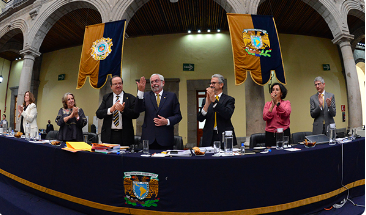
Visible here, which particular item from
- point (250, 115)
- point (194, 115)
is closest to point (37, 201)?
point (250, 115)

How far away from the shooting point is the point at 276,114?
2613mm

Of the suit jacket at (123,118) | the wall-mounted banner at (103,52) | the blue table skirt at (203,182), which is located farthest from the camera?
the wall-mounted banner at (103,52)

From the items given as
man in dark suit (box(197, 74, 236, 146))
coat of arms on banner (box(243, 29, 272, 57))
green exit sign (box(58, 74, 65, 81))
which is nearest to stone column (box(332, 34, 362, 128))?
coat of arms on banner (box(243, 29, 272, 57))

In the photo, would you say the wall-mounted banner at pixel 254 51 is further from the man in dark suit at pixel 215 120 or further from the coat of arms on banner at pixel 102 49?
the coat of arms on banner at pixel 102 49

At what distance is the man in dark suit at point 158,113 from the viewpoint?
90.9 inches

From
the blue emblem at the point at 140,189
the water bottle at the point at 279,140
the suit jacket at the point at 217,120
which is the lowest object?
the blue emblem at the point at 140,189

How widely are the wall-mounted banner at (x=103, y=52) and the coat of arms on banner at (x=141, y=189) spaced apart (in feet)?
12.1

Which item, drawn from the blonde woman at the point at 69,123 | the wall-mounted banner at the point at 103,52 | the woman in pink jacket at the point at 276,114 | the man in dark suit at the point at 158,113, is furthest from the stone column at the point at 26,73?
the woman in pink jacket at the point at 276,114

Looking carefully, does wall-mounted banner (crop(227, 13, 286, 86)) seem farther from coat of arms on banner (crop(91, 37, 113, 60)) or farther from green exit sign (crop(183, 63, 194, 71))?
green exit sign (crop(183, 63, 194, 71))

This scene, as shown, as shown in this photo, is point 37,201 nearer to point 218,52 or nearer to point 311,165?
point 311,165

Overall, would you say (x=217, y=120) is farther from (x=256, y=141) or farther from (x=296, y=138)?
(x=296, y=138)

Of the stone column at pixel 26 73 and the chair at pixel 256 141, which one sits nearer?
the chair at pixel 256 141

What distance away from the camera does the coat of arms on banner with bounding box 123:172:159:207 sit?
59.9 inches

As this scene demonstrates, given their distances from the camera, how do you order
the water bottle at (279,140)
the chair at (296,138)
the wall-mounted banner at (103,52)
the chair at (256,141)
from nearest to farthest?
1. the water bottle at (279,140)
2. the chair at (256,141)
3. the chair at (296,138)
4. the wall-mounted banner at (103,52)
